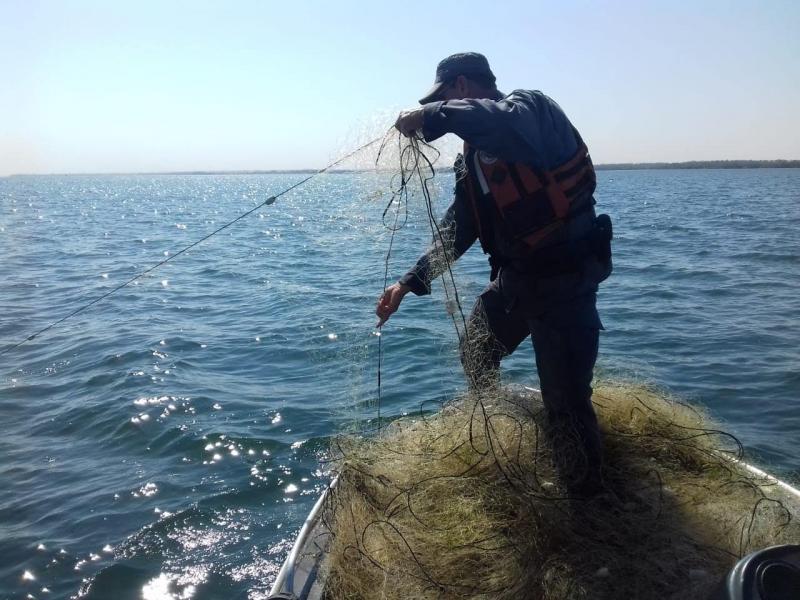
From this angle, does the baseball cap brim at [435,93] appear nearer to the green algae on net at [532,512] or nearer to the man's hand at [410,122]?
the man's hand at [410,122]

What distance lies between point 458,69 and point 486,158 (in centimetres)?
51

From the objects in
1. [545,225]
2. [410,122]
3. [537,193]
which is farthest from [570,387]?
[410,122]

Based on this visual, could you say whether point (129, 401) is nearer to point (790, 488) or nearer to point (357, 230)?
point (357, 230)

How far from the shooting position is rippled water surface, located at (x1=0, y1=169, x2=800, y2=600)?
490 cm

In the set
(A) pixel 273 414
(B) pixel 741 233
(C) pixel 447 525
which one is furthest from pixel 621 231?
(C) pixel 447 525

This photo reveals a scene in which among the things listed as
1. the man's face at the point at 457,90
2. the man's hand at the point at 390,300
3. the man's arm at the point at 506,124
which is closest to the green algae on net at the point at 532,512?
the man's hand at the point at 390,300

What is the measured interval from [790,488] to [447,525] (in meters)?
1.97

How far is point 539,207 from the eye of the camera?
323cm

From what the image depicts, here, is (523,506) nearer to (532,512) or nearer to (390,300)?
(532,512)

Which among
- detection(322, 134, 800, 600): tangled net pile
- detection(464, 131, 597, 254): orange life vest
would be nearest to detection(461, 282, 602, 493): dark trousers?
detection(322, 134, 800, 600): tangled net pile

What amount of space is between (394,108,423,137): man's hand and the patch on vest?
36 centimetres

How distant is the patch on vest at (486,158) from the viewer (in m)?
3.27

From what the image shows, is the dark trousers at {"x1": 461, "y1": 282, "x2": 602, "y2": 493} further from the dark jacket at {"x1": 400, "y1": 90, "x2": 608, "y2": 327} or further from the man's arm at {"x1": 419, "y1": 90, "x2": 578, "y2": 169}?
the man's arm at {"x1": 419, "y1": 90, "x2": 578, "y2": 169}

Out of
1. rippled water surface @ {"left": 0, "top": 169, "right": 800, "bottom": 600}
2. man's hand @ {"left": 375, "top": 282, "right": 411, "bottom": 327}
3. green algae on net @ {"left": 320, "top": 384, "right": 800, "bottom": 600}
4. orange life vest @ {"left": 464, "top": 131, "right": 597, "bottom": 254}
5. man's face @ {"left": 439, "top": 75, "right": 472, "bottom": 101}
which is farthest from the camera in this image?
rippled water surface @ {"left": 0, "top": 169, "right": 800, "bottom": 600}
